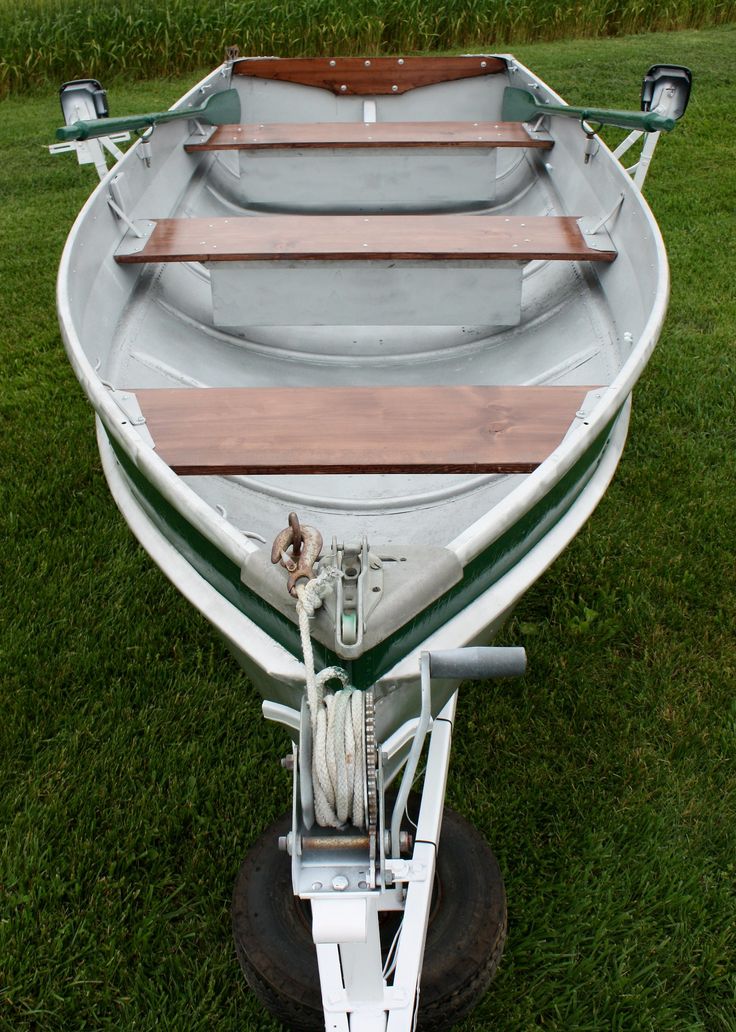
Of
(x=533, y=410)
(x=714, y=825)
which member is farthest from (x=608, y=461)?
(x=714, y=825)

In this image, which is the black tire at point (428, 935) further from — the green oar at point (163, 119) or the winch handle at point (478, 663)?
the green oar at point (163, 119)

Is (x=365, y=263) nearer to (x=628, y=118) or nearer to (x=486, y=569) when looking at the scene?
(x=628, y=118)

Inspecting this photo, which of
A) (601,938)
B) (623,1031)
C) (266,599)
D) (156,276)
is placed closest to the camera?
(266,599)

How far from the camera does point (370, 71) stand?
198 inches

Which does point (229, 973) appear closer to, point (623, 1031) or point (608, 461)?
point (623, 1031)

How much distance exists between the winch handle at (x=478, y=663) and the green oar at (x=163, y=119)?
238cm

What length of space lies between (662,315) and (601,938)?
1590mm

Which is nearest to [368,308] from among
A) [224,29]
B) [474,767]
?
[474,767]

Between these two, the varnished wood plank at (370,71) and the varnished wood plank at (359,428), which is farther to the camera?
the varnished wood plank at (370,71)

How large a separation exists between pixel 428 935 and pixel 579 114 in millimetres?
3037

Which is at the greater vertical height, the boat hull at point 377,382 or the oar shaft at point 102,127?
the oar shaft at point 102,127

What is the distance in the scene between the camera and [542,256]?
2.92 meters

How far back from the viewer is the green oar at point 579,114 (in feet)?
10.1

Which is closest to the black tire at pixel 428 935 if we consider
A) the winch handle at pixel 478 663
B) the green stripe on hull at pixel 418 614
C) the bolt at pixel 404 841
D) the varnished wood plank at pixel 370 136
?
the bolt at pixel 404 841
